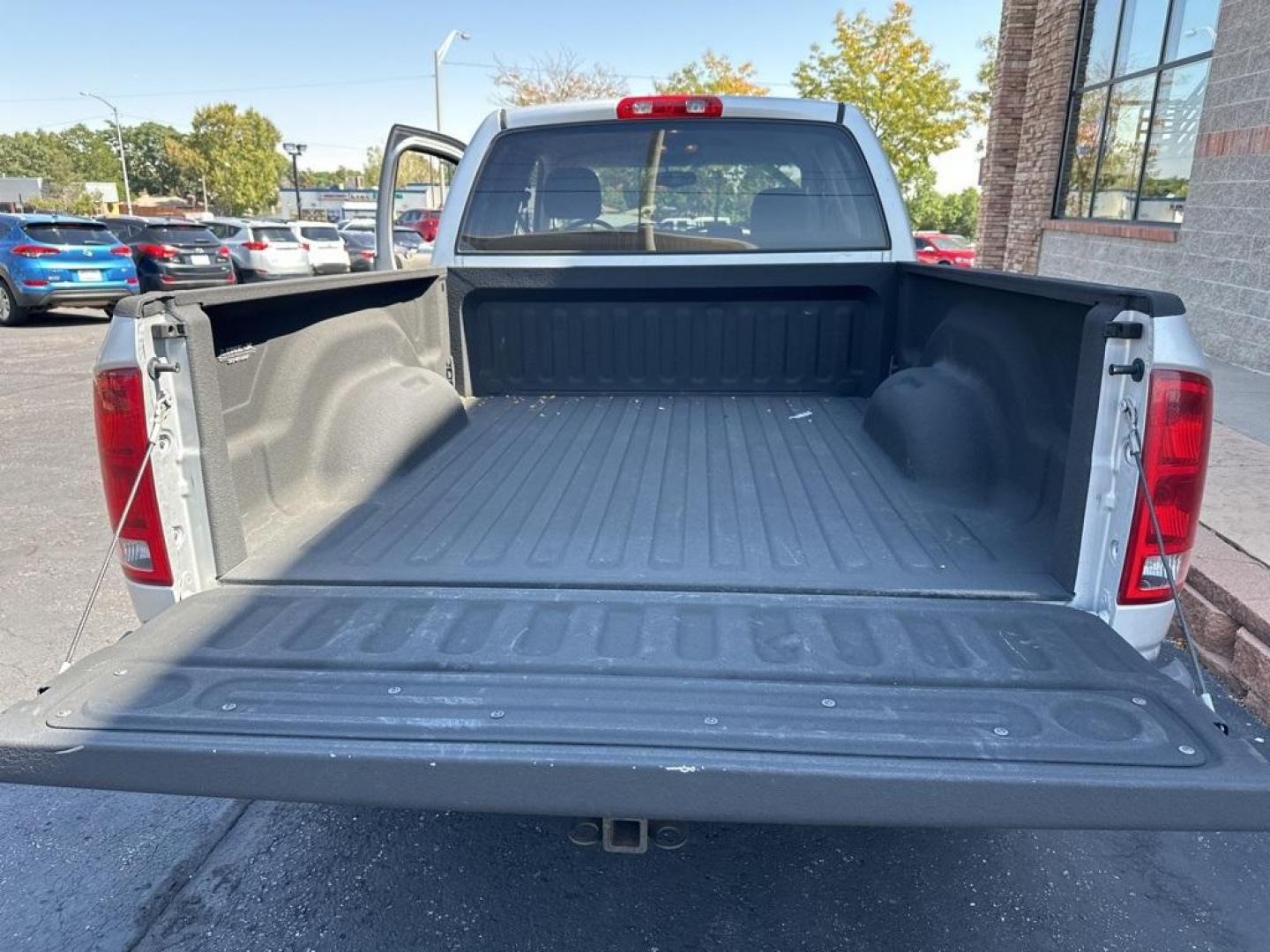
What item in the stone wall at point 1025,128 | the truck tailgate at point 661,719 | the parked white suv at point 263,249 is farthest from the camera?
the parked white suv at point 263,249

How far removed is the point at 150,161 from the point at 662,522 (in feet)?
377

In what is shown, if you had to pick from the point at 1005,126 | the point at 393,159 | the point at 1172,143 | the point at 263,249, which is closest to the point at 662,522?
the point at 393,159

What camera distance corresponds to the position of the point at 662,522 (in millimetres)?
2562

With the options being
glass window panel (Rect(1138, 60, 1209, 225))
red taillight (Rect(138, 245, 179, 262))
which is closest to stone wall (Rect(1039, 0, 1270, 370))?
glass window panel (Rect(1138, 60, 1209, 225))

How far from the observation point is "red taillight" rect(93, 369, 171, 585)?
6.11ft

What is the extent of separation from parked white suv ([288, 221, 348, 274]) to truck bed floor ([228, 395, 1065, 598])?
19846 mm

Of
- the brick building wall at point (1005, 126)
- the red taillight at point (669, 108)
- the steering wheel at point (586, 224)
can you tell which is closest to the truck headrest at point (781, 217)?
the red taillight at point (669, 108)

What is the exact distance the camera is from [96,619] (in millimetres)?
3859

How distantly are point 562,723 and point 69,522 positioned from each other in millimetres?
4871

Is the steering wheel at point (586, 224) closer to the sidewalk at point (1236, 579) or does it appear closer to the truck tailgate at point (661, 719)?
the truck tailgate at point (661, 719)

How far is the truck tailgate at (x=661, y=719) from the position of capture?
1384mm

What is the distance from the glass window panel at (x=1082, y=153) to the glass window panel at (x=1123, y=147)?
0.23 meters

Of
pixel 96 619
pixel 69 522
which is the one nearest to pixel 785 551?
pixel 96 619

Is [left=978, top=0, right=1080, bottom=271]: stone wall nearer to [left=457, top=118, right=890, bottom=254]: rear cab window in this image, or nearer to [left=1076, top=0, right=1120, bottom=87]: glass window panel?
[left=1076, top=0, right=1120, bottom=87]: glass window panel
